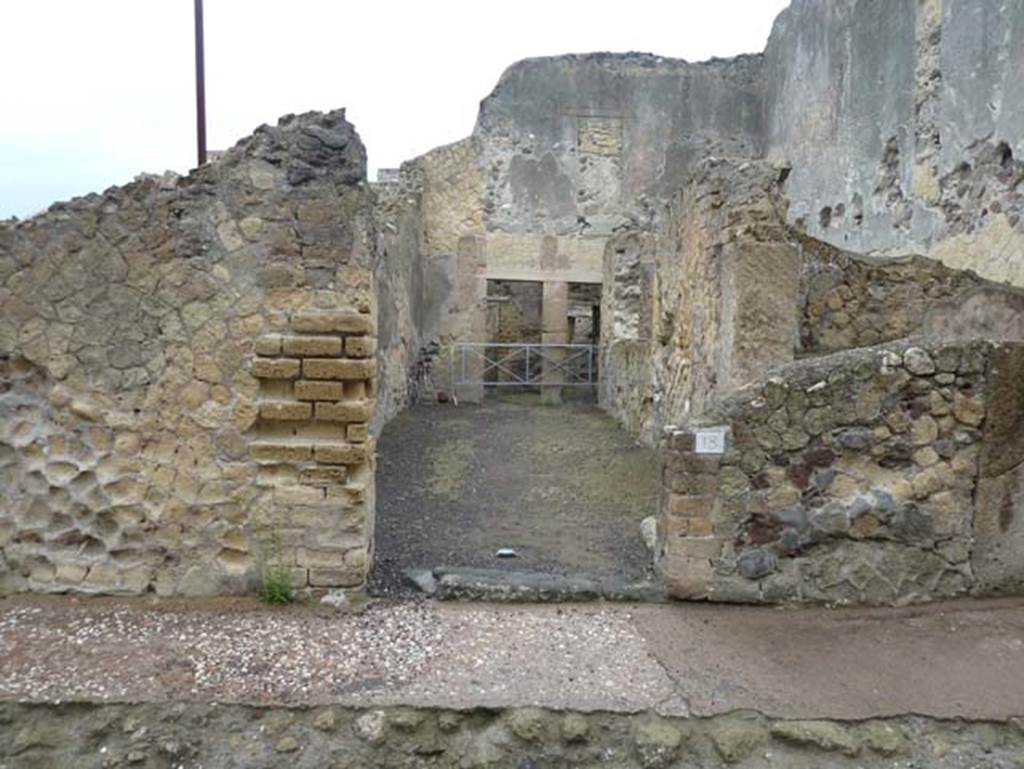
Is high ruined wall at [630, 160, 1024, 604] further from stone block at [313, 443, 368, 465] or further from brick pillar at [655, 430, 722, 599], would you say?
stone block at [313, 443, 368, 465]

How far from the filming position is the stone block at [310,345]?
328 centimetres

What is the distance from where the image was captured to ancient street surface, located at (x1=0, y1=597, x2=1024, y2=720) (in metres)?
2.64

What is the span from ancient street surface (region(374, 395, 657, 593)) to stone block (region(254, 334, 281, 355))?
1171 millimetres

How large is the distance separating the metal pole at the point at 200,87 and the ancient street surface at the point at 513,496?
3.34 metres

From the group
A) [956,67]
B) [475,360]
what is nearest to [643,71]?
[475,360]

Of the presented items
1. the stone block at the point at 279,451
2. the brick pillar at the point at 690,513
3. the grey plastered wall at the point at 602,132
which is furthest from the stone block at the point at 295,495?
the grey plastered wall at the point at 602,132

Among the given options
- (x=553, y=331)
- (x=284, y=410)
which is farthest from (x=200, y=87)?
(x=553, y=331)

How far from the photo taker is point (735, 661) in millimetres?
2941

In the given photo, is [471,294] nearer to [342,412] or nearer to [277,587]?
[342,412]

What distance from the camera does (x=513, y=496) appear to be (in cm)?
624

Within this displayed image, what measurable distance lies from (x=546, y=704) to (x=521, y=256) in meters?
11.4

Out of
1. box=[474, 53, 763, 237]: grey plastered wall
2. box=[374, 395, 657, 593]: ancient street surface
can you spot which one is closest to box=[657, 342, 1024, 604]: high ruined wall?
box=[374, 395, 657, 593]: ancient street surface

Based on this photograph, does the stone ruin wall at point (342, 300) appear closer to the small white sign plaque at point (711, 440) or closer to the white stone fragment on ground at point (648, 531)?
the small white sign plaque at point (711, 440)

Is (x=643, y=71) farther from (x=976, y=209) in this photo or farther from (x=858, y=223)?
(x=976, y=209)
